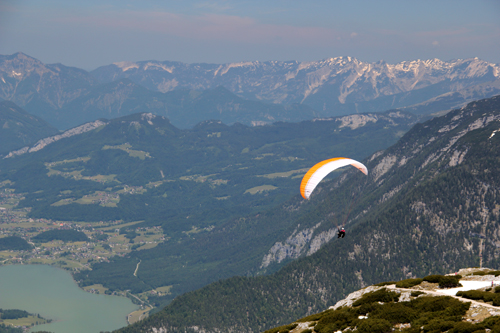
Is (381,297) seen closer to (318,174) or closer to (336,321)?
(336,321)

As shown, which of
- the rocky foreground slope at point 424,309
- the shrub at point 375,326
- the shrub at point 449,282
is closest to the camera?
the rocky foreground slope at point 424,309

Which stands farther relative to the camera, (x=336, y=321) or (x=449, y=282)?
(x=449, y=282)

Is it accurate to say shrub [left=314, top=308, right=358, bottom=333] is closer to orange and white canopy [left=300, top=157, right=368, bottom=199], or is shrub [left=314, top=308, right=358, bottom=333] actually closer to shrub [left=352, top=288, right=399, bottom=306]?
shrub [left=352, top=288, right=399, bottom=306]

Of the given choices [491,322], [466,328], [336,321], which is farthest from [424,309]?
[336,321]

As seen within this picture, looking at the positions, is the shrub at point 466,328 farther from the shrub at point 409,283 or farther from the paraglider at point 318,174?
the paraglider at point 318,174

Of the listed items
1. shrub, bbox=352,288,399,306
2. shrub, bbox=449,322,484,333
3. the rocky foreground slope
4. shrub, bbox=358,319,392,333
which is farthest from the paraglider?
shrub, bbox=449,322,484,333

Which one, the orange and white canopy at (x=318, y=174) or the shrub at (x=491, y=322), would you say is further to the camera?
the orange and white canopy at (x=318, y=174)

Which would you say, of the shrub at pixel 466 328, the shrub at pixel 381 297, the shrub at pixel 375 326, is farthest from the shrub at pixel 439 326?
the shrub at pixel 381 297

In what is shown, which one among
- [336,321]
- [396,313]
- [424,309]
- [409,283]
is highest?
[424,309]

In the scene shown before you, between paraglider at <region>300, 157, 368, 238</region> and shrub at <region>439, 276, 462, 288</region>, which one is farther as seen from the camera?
paraglider at <region>300, 157, 368, 238</region>
